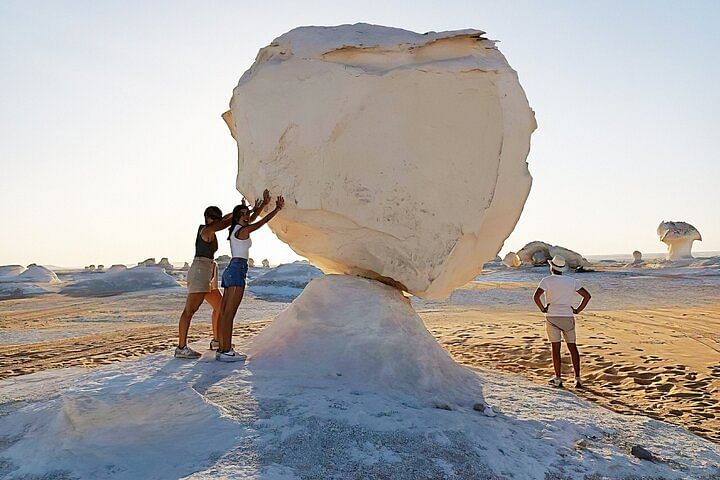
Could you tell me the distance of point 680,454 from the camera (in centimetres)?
413

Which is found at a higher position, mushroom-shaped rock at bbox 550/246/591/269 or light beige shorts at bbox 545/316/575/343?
mushroom-shaped rock at bbox 550/246/591/269

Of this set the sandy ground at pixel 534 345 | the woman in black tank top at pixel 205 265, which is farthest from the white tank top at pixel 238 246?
the sandy ground at pixel 534 345

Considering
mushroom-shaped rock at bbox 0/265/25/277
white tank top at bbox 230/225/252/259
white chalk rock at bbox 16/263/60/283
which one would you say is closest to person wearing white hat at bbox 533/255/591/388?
white tank top at bbox 230/225/252/259

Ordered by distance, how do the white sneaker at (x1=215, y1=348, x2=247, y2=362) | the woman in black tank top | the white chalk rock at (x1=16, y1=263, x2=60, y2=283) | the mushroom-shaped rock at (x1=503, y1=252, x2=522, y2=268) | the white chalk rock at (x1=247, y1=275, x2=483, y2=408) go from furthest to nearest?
the mushroom-shaped rock at (x1=503, y1=252, x2=522, y2=268), the white chalk rock at (x1=16, y1=263, x2=60, y2=283), the woman in black tank top, the white sneaker at (x1=215, y1=348, x2=247, y2=362), the white chalk rock at (x1=247, y1=275, x2=483, y2=408)

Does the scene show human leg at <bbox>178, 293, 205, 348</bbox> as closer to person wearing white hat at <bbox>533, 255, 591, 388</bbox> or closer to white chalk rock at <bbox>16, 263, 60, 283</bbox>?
person wearing white hat at <bbox>533, 255, 591, 388</bbox>

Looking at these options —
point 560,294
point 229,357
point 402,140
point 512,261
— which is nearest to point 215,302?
point 229,357

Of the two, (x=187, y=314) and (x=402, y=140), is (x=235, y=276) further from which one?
(x=402, y=140)

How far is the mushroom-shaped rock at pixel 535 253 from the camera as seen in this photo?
108 feet

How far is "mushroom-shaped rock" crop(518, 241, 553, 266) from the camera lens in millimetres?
32875

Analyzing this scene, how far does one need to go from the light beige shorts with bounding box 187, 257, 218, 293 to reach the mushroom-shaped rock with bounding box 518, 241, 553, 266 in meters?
29.0

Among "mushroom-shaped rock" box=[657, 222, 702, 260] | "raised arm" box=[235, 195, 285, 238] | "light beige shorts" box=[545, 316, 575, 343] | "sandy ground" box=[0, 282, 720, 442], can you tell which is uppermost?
"mushroom-shaped rock" box=[657, 222, 702, 260]

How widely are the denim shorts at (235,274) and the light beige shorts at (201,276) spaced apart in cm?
A: 39

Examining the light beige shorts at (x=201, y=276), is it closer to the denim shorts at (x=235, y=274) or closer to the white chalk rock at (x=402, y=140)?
the denim shorts at (x=235, y=274)

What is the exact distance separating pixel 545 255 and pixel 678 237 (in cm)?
1214
